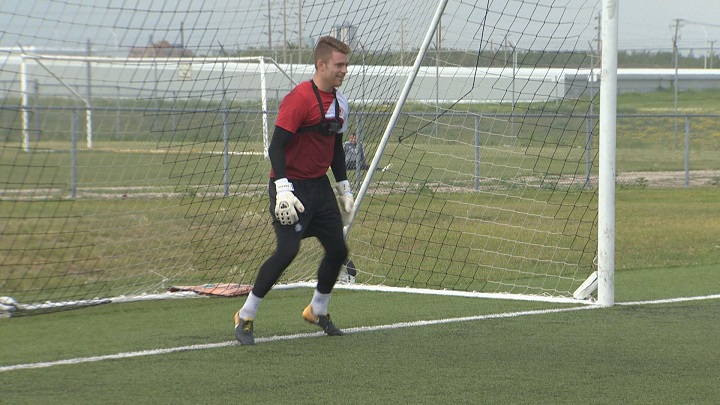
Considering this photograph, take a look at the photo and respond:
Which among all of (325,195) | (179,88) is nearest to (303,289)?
(179,88)

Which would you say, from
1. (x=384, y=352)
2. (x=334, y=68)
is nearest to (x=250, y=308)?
(x=384, y=352)

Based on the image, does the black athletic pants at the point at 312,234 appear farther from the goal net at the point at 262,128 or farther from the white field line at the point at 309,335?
the goal net at the point at 262,128

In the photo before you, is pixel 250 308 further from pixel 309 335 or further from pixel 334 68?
pixel 334 68

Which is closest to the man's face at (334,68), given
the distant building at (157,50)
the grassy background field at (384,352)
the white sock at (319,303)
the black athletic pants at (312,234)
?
the black athletic pants at (312,234)

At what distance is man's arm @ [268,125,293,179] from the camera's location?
6.59 meters

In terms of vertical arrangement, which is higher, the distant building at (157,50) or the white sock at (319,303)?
the distant building at (157,50)

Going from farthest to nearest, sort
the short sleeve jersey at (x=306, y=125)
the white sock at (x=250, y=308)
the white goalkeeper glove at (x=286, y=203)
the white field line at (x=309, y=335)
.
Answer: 1. the white sock at (x=250, y=308)
2. the short sleeve jersey at (x=306, y=125)
3. the white goalkeeper glove at (x=286, y=203)
4. the white field line at (x=309, y=335)

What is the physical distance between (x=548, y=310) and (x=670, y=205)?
1224cm

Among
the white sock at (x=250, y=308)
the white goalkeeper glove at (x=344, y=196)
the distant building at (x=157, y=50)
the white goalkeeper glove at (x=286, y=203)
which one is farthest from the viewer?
the distant building at (x=157, y=50)

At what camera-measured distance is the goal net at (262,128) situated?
27.1ft

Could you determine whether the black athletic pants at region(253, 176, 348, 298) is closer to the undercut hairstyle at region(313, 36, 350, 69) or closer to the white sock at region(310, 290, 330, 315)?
the white sock at region(310, 290, 330, 315)

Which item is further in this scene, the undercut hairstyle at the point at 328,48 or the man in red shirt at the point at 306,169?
the undercut hairstyle at the point at 328,48

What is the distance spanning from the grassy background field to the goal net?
73 cm

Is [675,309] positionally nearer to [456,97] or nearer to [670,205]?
[456,97]
